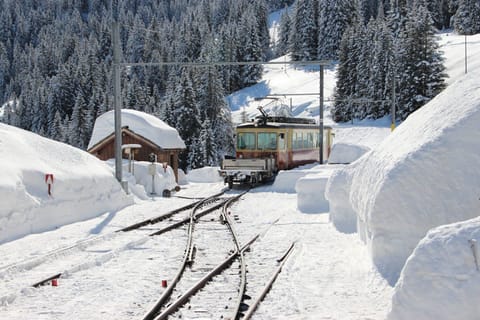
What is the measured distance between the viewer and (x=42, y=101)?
10475cm

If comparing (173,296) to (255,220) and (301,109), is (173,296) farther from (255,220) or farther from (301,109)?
(301,109)

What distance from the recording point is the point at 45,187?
50.5 feet

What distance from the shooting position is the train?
28.3 meters

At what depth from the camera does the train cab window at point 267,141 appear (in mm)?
29578

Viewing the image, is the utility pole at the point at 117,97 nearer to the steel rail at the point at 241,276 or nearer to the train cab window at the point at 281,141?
the steel rail at the point at 241,276

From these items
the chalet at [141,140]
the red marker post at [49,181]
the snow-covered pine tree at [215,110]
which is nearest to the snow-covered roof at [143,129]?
the chalet at [141,140]

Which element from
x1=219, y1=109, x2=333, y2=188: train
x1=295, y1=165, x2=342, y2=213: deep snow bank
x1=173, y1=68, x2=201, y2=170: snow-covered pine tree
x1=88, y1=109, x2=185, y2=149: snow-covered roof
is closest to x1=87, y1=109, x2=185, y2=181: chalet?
x1=88, y1=109, x2=185, y2=149: snow-covered roof

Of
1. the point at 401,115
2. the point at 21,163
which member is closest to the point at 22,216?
the point at 21,163

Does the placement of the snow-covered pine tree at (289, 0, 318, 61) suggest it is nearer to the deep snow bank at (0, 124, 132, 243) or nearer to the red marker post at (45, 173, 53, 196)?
the deep snow bank at (0, 124, 132, 243)

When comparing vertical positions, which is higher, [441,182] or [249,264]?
[441,182]

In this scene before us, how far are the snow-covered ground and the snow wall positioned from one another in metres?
0.02

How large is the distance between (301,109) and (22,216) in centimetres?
6893

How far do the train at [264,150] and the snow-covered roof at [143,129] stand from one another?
6.02 m

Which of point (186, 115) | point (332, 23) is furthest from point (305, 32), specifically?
point (186, 115)
